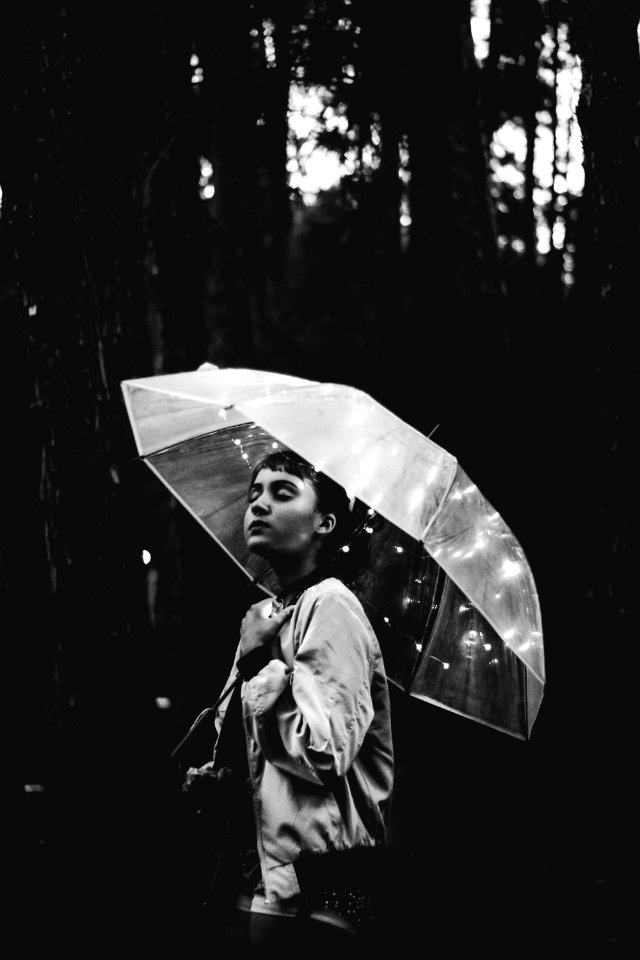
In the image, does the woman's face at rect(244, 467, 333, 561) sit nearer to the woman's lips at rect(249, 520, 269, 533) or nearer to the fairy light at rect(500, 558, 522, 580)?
the woman's lips at rect(249, 520, 269, 533)

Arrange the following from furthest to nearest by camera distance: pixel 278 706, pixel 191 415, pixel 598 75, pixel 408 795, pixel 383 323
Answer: pixel 383 323 < pixel 408 795 < pixel 598 75 < pixel 191 415 < pixel 278 706

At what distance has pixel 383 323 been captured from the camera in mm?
11273

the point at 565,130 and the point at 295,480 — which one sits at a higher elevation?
the point at 565,130

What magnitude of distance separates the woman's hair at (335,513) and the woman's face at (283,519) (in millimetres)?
28

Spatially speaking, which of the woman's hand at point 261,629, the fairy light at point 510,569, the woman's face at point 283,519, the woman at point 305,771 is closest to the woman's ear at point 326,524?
the woman's face at point 283,519

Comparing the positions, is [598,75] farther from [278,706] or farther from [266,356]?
[266,356]

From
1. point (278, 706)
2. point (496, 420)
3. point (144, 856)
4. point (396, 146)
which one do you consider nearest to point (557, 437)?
point (496, 420)

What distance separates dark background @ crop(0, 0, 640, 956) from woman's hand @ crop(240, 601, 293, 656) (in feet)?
1.88

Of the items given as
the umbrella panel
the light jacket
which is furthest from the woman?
the umbrella panel

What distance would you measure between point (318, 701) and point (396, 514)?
1.94ft

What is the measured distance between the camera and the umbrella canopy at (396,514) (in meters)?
2.72

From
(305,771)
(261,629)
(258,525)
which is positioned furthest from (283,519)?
(305,771)

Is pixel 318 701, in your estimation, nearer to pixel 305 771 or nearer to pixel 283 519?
pixel 305 771

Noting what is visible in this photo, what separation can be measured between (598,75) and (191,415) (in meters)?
2.37
